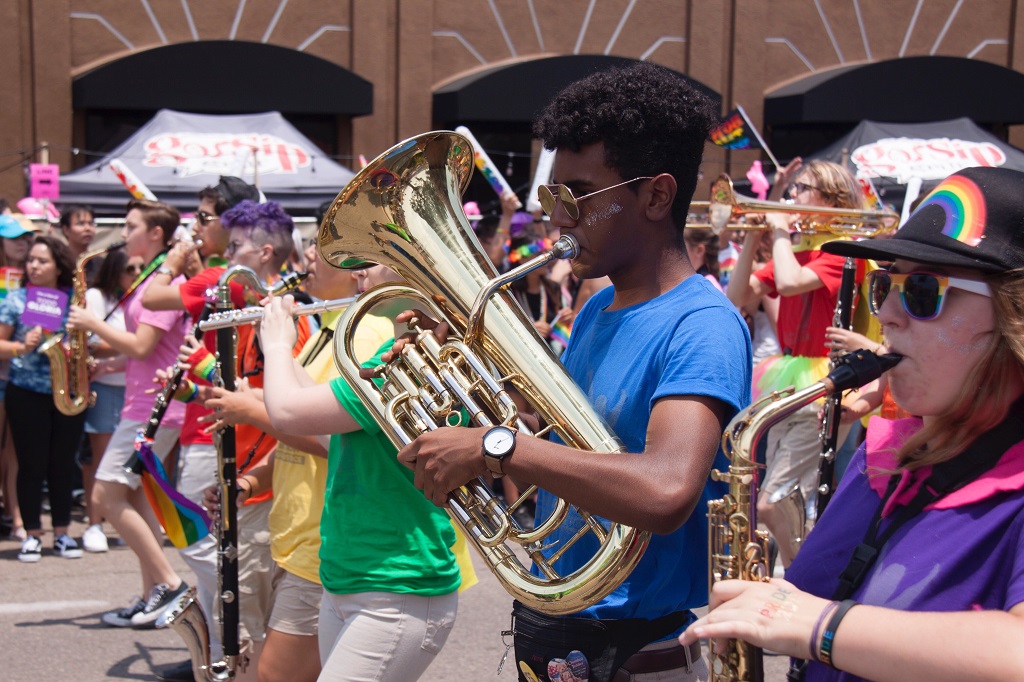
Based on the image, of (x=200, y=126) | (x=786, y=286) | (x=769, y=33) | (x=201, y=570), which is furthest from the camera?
(x=769, y=33)

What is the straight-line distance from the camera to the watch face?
1.96 metres

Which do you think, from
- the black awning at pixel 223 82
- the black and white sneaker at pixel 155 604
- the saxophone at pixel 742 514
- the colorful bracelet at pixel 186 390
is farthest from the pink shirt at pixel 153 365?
the black awning at pixel 223 82

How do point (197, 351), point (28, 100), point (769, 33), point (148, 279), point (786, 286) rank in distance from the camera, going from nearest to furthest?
point (197, 351)
point (786, 286)
point (148, 279)
point (28, 100)
point (769, 33)

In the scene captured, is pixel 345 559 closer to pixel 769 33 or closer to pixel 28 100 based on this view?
pixel 28 100

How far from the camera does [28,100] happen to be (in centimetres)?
1384

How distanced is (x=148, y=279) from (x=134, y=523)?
1.42m

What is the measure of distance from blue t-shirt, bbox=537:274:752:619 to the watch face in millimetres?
253

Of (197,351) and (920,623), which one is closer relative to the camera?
(920,623)

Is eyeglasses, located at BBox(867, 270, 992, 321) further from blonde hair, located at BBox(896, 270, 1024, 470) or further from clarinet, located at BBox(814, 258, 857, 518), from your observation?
clarinet, located at BBox(814, 258, 857, 518)

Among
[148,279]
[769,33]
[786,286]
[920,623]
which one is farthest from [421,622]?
[769,33]

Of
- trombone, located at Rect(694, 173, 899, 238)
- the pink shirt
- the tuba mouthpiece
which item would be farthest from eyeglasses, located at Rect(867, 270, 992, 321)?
the pink shirt

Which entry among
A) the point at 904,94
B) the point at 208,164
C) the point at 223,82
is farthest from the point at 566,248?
the point at 904,94

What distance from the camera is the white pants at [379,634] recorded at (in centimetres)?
286

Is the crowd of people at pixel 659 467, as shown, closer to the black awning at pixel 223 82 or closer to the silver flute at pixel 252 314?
the silver flute at pixel 252 314
